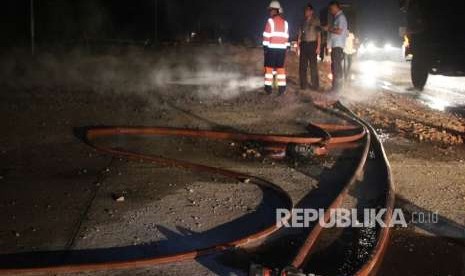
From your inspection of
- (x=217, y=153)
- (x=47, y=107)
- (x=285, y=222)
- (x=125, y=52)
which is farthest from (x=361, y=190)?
(x=125, y=52)

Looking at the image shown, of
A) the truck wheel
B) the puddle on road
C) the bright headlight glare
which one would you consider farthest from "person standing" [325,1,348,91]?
the bright headlight glare

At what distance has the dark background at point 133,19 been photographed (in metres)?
19.1

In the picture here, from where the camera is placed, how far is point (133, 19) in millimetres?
27422

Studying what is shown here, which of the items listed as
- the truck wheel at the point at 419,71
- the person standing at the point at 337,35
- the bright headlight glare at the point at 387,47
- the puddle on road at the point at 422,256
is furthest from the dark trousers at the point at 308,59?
the bright headlight glare at the point at 387,47

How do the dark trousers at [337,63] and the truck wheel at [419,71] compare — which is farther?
the truck wheel at [419,71]

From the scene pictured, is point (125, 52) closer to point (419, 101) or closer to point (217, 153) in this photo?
point (419, 101)

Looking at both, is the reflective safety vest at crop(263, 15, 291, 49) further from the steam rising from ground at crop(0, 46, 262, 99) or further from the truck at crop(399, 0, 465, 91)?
the truck at crop(399, 0, 465, 91)

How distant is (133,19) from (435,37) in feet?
64.8

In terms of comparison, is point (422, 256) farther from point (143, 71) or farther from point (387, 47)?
point (387, 47)

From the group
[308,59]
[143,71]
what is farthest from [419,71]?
[143,71]

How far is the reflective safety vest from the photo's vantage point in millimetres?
9453

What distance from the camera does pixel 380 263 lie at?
10.7 ft

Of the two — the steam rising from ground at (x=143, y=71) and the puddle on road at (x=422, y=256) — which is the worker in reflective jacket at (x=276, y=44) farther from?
the puddle on road at (x=422, y=256)

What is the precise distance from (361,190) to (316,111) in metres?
3.81
